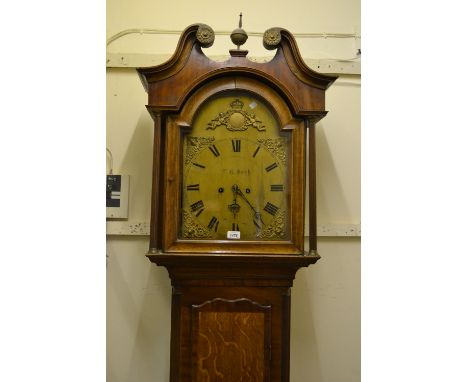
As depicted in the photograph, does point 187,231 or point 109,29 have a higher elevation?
point 109,29

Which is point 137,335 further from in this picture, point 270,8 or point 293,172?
point 270,8

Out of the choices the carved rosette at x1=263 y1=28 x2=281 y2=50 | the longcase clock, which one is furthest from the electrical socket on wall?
the carved rosette at x1=263 y1=28 x2=281 y2=50

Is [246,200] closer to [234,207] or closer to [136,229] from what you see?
[234,207]

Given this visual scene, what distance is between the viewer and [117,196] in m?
1.63

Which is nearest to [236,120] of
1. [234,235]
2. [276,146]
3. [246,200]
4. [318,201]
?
[276,146]

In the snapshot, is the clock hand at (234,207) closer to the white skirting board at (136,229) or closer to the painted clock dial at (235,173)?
the painted clock dial at (235,173)

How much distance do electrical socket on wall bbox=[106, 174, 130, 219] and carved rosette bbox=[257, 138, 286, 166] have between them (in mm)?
640

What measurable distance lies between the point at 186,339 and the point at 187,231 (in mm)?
339

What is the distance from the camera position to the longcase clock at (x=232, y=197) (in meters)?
1.25

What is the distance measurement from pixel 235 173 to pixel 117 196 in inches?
23.2

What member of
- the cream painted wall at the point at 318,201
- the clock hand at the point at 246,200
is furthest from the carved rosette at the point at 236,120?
the cream painted wall at the point at 318,201

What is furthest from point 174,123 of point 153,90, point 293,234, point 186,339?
point 186,339
